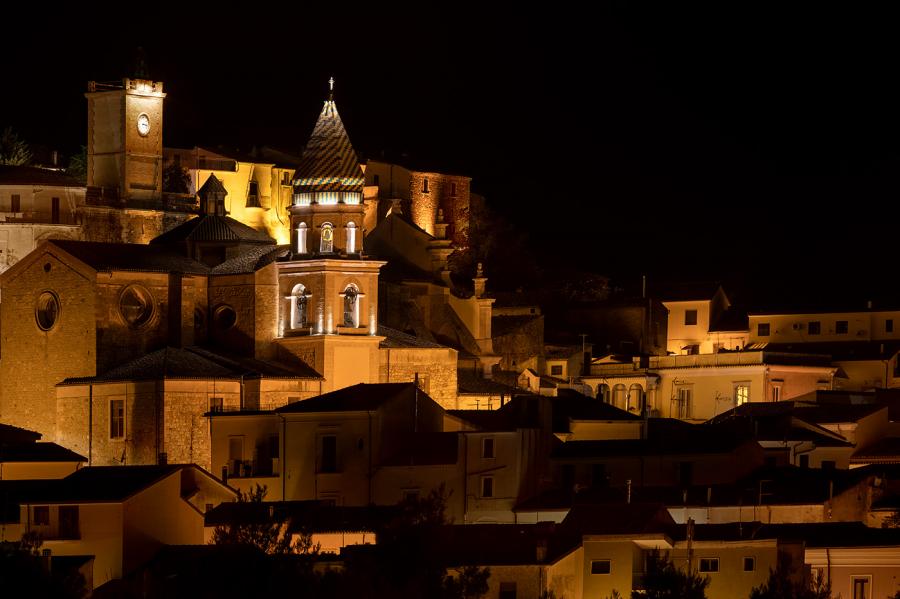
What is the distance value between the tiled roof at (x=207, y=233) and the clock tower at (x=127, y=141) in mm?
5398

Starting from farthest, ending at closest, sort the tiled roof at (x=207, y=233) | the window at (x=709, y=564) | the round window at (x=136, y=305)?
the tiled roof at (x=207, y=233) → the round window at (x=136, y=305) → the window at (x=709, y=564)

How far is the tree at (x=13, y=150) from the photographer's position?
102m

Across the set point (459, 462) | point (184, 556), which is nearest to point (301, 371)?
point (459, 462)

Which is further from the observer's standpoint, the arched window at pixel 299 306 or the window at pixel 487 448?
the arched window at pixel 299 306

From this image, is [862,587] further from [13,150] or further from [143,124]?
[13,150]

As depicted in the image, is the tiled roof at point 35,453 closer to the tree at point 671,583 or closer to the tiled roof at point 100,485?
the tiled roof at point 100,485

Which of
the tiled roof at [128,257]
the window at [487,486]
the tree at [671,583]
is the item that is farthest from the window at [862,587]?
the tiled roof at [128,257]

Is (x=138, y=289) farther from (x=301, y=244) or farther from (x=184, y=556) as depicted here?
(x=184, y=556)

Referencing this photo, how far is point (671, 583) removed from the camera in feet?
187

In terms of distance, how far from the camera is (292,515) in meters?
62.7

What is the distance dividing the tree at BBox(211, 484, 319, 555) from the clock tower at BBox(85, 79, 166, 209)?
3018 cm

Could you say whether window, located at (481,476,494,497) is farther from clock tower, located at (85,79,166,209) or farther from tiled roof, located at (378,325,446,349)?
clock tower, located at (85,79,166,209)

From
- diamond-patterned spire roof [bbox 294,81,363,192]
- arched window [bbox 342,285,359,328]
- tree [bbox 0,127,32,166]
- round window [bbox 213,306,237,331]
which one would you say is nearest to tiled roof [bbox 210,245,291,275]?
round window [bbox 213,306,237,331]

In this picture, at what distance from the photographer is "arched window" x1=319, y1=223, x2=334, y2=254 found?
8125 centimetres
